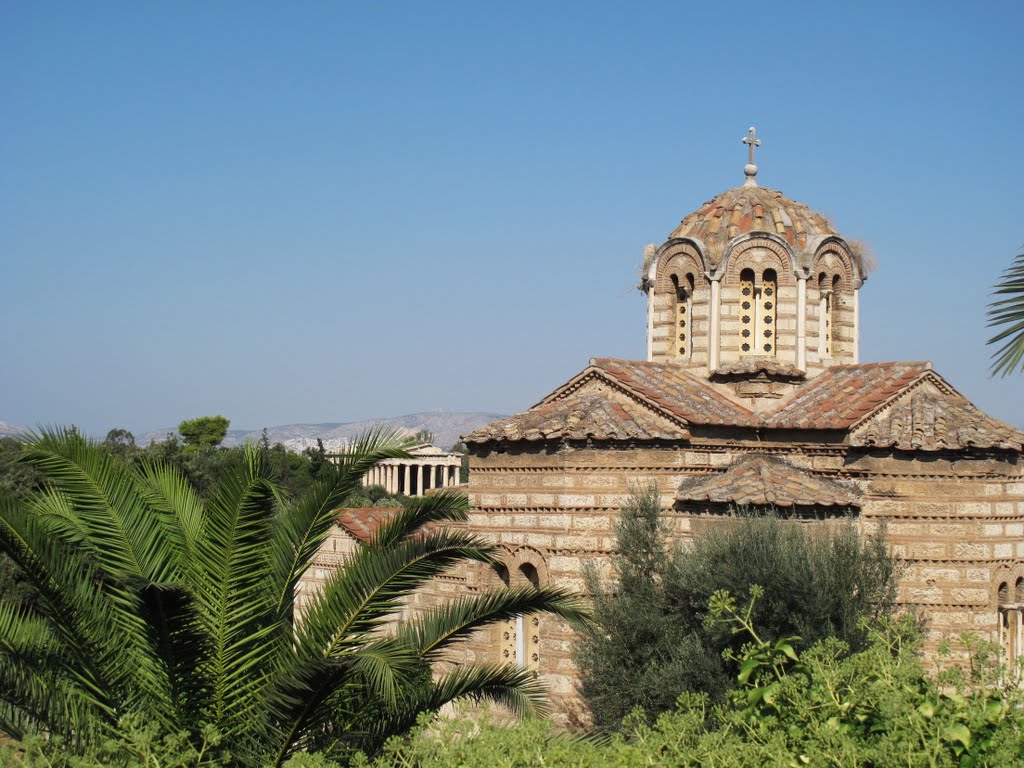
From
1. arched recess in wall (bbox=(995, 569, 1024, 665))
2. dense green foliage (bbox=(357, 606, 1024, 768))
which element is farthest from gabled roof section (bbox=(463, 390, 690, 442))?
dense green foliage (bbox=(357, 606, 1024, 768))

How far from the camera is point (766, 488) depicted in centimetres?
1727

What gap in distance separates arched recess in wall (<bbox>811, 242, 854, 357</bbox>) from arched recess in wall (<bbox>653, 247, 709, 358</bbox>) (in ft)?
6.36

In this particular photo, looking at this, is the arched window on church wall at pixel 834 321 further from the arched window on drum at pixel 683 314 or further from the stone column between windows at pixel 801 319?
the arched window on drum at pixel 683 314

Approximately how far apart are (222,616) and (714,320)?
11547 mm

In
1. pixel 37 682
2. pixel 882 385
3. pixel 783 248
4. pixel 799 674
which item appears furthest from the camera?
pixel 783 248

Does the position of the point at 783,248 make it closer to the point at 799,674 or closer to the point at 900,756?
the point at 799,674

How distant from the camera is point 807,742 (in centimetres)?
834

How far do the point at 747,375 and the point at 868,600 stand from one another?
4.77 metres

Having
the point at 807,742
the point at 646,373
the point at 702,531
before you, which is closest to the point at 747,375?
the point at 646,373

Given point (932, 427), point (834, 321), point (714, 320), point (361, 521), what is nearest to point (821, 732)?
point (932, 427)

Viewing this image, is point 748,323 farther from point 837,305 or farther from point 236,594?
point 236,594

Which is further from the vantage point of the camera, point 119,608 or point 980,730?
point 119,608

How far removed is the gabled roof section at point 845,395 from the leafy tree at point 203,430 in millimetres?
69853

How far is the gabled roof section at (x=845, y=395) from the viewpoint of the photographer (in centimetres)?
1812
